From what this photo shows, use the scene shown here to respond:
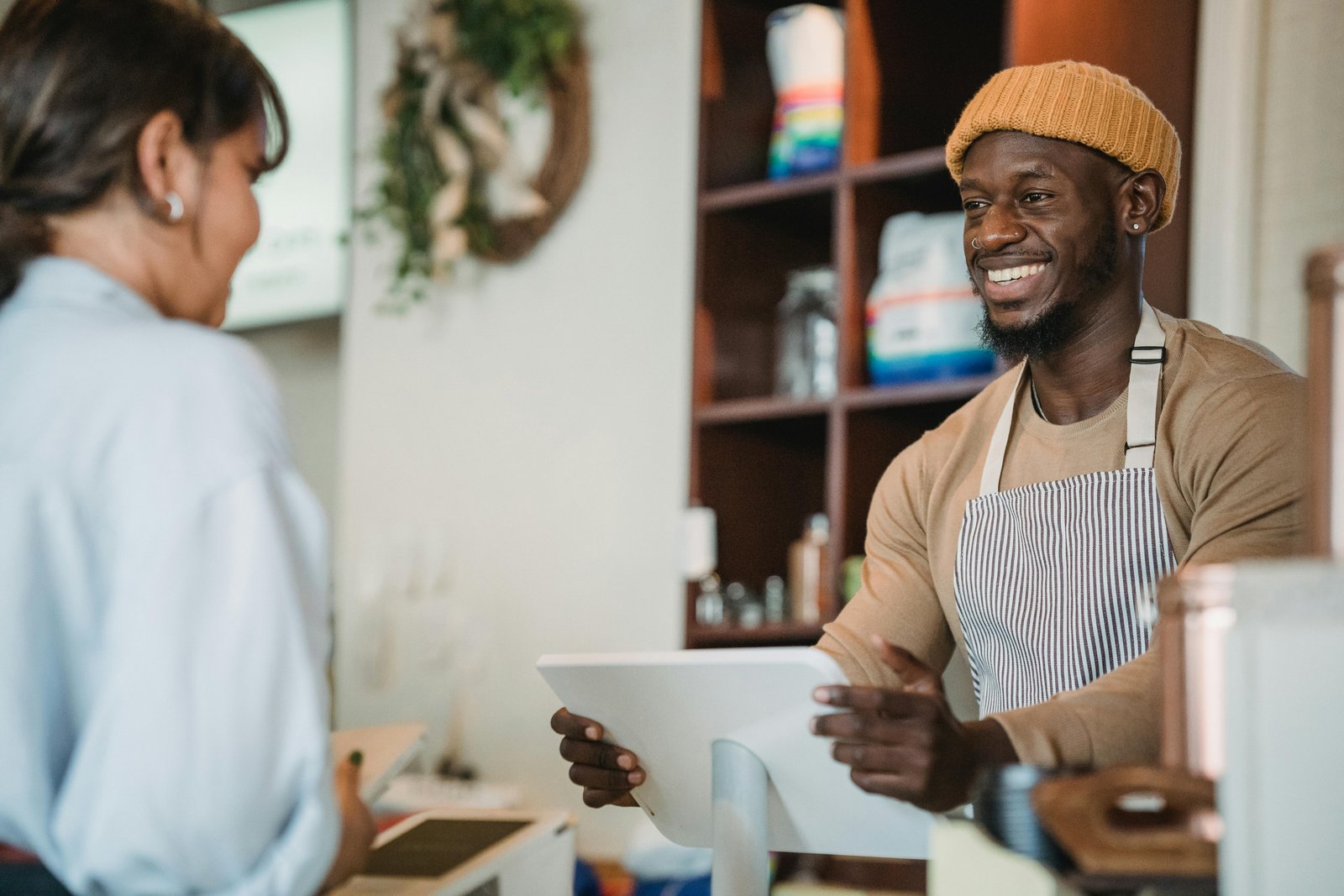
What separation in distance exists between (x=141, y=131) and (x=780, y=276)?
197 cm

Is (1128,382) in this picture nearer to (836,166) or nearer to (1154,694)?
(1154,694)

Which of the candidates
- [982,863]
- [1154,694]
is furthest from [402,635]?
[1154,694]

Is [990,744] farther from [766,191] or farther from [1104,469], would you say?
[766,191]

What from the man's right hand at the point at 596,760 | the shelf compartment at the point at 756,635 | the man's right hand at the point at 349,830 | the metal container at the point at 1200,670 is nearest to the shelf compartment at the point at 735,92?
the shelf compartment at the point at 756,635

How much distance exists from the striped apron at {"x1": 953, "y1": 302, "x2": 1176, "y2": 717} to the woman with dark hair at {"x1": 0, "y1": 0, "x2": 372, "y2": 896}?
973 millimetres

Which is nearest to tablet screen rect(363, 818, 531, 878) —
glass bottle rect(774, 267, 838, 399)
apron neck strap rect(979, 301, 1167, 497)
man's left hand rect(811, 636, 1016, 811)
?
man's left hand rect(811, 636, 1016, 811)

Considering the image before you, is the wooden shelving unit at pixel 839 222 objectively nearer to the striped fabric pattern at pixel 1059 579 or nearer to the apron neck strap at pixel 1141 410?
the apron neck strap at pixel 1141 410

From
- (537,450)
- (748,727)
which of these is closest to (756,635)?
(537,450)

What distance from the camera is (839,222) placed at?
8.67 ft

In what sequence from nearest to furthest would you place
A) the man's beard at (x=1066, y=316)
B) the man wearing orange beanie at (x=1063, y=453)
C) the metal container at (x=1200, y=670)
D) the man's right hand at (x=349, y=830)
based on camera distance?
the metal container at (x=1200, y=670) → the man's right hand at (x=349, y=830) → the man wearing orange beanie at (x=1063, y=453) → the man's beard at (x=1066, y=316)

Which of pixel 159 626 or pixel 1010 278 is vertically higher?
pixel 1010 278

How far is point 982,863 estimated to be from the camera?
1.77m

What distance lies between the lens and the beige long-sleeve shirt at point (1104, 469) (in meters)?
1.45

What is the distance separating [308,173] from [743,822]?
2942 mm
